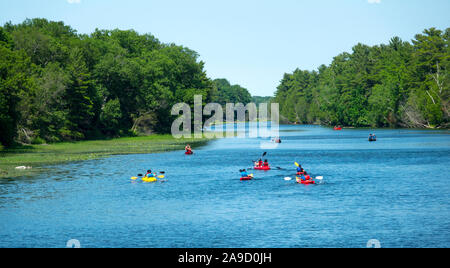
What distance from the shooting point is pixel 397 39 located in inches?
7677

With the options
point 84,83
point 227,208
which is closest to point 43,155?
point 84,83

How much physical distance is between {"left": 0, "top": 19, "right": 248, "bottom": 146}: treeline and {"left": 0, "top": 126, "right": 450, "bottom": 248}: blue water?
2821 centimetres

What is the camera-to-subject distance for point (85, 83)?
352 feet

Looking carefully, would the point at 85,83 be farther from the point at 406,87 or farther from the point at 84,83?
the point at 406,87

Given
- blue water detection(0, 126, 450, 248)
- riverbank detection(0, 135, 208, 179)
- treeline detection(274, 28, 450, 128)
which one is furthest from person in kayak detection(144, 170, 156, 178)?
treeline detection(274, 28, 450, 128)

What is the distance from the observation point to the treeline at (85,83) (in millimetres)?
85062

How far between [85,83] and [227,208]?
76.4 metres

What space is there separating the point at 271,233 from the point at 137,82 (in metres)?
100

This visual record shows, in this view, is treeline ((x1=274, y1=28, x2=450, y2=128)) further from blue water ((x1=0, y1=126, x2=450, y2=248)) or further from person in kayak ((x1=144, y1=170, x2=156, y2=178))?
person in kayak ((x1=144, y1=170, x2=156, y2=178))

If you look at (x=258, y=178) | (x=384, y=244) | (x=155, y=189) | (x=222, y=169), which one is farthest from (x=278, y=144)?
(x=384, y=244)

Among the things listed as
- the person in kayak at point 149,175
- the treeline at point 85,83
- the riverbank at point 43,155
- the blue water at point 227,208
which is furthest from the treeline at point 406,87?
the person in kayak at point 149,175

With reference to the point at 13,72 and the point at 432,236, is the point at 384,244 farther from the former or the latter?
the point at 13,72

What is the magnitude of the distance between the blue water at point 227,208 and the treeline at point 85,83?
28.2 m

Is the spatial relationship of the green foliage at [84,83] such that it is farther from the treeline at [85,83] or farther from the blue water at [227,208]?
the blue water at [227,208]
